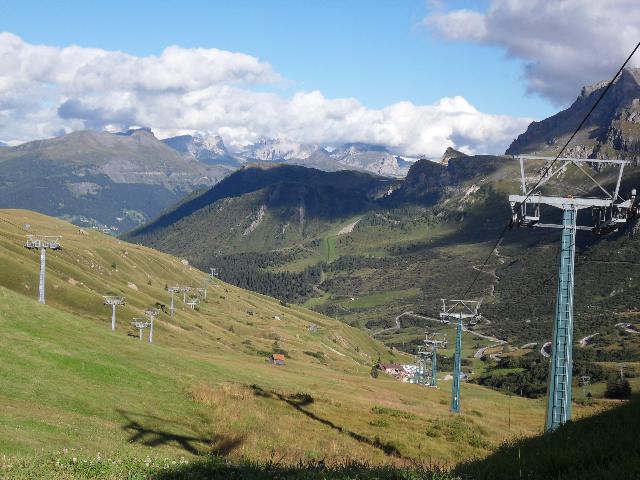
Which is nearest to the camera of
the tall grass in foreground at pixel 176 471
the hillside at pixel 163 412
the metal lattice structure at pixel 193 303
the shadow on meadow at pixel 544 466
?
the shadow on meadow at pixel 544 466

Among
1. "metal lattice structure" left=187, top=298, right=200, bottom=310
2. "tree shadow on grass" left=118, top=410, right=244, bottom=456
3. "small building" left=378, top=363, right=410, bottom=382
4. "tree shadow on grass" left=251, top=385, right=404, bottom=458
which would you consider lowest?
"small building" left=378, top=363, right=410, bottom=382

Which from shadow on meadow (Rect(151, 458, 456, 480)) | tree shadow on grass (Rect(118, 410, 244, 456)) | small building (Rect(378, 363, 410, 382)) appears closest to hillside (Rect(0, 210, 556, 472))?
tree shadow on grass (Rect(118, 410, 244, 456))

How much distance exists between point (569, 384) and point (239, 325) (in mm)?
156102

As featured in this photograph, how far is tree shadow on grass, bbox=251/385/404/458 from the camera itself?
37344mm

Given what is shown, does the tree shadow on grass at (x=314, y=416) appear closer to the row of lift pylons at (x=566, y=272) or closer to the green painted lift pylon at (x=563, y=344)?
the green painted lift pylon at (x=563, y=344)

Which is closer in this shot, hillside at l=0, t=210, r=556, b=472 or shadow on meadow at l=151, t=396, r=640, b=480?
shadow on meadow at l=151, t=396, r=640, b=480

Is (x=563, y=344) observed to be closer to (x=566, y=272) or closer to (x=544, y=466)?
(x=566, y=272)

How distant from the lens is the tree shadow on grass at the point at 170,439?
98.0 ft

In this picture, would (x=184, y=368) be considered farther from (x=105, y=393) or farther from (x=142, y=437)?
(x=142, y=437)

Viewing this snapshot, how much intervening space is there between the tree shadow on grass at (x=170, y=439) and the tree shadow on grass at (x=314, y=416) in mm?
8779

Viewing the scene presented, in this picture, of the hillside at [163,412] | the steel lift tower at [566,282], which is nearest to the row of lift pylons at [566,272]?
the steel lift tower at [566,282]

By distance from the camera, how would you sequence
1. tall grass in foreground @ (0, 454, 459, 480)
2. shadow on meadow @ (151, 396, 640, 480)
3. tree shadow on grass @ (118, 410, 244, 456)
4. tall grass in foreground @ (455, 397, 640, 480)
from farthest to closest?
tree shadow on grass @ (118, 410, 244, 456) → tall grass in foreground @ (0, 454, 459, 480) → shadow on meadow @ (151, 396, 640, 480) → tall grass in foreground @ (455, 397, 640, 480)

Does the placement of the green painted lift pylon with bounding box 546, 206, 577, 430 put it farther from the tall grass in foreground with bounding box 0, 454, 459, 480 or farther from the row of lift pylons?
the tall grass in foreground with bounding box 0, 454, 459, 480

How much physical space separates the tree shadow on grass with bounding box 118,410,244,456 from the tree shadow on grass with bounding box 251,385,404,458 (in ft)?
28.8
